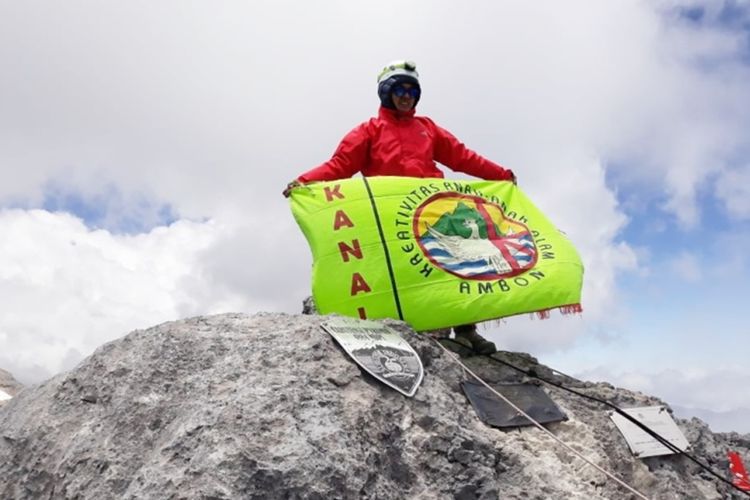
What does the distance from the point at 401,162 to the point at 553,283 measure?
1.55 meters

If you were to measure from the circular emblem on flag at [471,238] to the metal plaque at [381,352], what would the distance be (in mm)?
859

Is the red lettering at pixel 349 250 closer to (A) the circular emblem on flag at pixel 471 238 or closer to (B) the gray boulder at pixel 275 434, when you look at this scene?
(A) the circular emblem on flag at pixel 471 238

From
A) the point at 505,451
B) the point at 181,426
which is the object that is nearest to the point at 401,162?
the point at 505,451

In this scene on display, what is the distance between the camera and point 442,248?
4453 millimetres

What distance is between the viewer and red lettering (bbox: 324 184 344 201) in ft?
15.0

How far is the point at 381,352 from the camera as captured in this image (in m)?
3.46

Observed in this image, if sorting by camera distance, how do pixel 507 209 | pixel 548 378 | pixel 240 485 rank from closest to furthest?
pixel 240 485
pixel 548 378
pixel 507 209

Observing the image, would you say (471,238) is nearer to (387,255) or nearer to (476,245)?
(476,245)

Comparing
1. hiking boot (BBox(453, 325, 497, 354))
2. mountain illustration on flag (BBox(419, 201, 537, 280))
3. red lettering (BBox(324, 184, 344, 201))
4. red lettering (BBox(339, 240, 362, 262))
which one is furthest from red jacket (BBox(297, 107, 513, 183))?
hiking boot (BBox(453, 325, 497, 354))

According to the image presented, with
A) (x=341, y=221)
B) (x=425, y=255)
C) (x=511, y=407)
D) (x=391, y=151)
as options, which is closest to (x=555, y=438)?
(x=511, y=407)

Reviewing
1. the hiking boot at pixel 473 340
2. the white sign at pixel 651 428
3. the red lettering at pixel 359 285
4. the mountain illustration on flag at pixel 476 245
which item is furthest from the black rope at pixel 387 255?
the white sign at pixel 651 428

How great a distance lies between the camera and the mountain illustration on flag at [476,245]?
4398 mm

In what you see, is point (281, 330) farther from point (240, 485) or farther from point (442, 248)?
point (442, 248)

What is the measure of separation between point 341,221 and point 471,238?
0.94m
